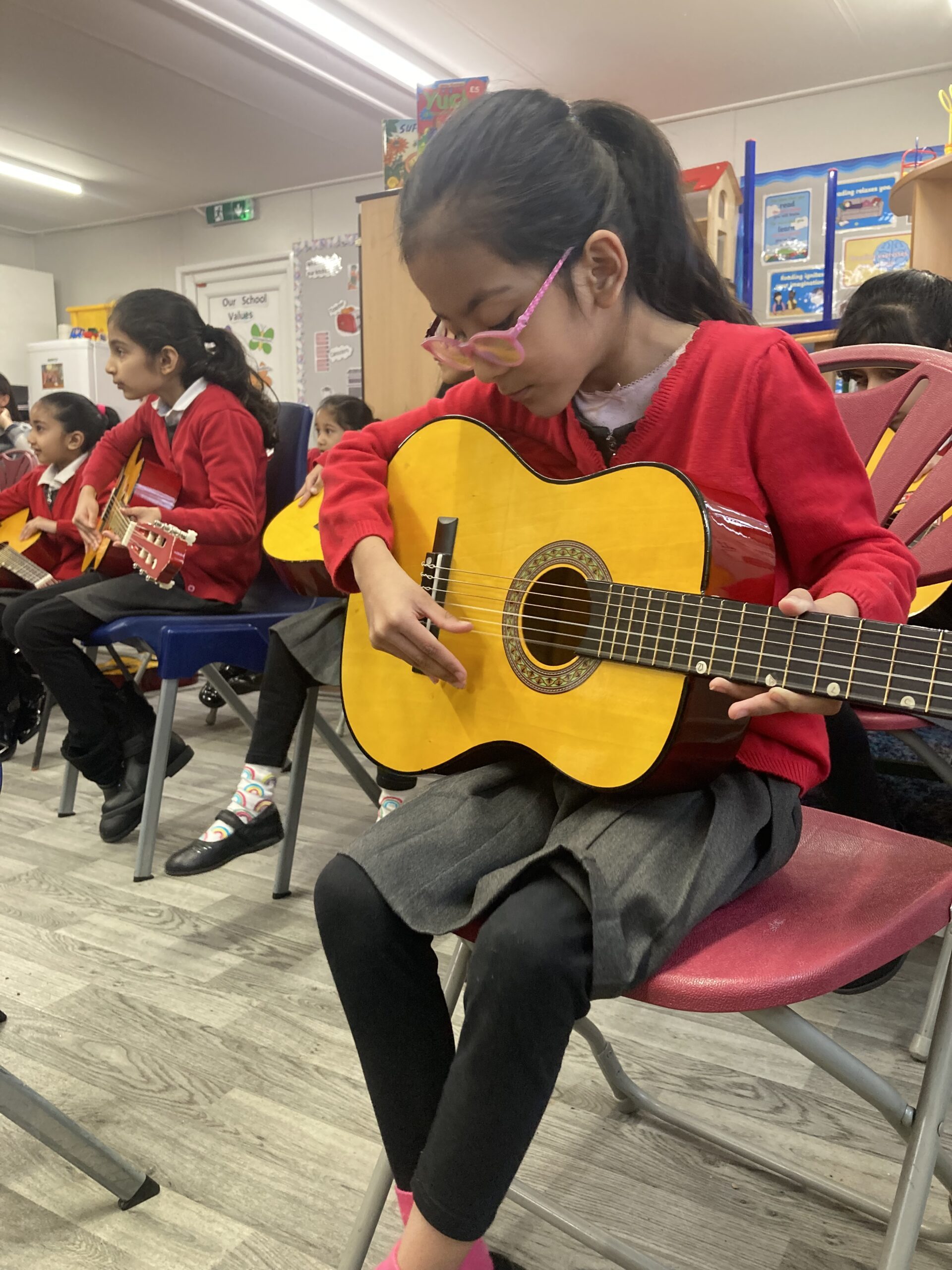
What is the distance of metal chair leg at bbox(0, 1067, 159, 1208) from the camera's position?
0.93 meters

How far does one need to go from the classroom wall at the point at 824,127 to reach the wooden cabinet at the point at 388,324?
2556 millimetres

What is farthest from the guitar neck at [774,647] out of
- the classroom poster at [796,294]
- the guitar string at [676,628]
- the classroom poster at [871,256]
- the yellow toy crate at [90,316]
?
the yellow toy crate at [90,316]

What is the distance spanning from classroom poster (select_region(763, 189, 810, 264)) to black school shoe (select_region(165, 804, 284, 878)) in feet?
14.4

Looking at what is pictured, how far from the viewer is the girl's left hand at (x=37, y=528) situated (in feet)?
8.77

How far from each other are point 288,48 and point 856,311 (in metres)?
3.91

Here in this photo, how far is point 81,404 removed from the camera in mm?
2947

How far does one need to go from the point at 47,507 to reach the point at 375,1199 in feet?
8.33

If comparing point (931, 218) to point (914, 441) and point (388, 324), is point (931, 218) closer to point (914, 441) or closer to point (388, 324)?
point (914, 441)

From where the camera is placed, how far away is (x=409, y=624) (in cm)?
86

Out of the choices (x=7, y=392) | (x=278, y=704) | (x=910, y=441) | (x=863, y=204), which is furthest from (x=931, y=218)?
(x=7, y=392)

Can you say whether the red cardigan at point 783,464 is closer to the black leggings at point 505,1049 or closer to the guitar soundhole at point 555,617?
the guitar soundhole at point 555,617

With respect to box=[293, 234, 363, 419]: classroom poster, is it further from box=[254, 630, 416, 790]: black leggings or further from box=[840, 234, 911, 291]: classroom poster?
box=[254, 630, 416, 790]: black leggings

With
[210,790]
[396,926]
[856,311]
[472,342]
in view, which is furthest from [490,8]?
[396,926]

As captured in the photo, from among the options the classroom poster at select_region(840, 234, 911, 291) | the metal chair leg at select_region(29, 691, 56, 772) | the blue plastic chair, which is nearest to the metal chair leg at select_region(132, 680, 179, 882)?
the blue plastic chair
